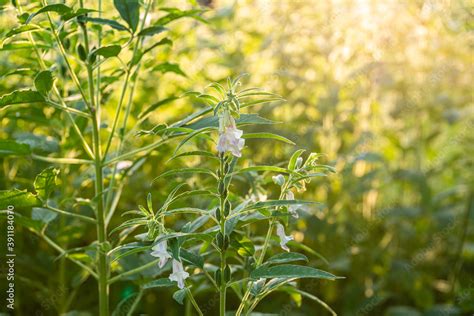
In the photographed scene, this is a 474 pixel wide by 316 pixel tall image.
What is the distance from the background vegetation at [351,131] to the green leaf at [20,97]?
1206mm

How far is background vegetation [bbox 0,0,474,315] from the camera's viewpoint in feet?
9.06

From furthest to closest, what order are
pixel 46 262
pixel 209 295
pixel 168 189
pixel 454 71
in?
pixel 454 71, pixel 209 295, pixel 46 262, pixel 168 189

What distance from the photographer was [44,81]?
1362mm

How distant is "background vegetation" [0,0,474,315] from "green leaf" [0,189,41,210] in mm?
1147

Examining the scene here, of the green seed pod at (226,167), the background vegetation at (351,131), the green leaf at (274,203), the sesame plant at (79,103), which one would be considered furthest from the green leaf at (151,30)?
the background vegetation at (351,131)

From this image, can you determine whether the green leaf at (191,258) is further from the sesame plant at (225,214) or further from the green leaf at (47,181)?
the green leaf at (47,181)

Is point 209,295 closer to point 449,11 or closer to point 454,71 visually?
point 449,11

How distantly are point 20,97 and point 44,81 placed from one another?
60 mm

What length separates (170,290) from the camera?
2570 millimetres

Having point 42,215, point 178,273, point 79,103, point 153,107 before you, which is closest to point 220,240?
point 178,273

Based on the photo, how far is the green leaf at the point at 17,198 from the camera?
4.46ft

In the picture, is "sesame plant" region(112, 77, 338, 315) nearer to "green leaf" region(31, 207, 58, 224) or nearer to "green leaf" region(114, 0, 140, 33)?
"green leaf" region(114, 0, 140, 33)

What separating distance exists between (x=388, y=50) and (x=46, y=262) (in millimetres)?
2033

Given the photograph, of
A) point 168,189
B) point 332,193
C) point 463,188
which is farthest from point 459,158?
point 168,189
